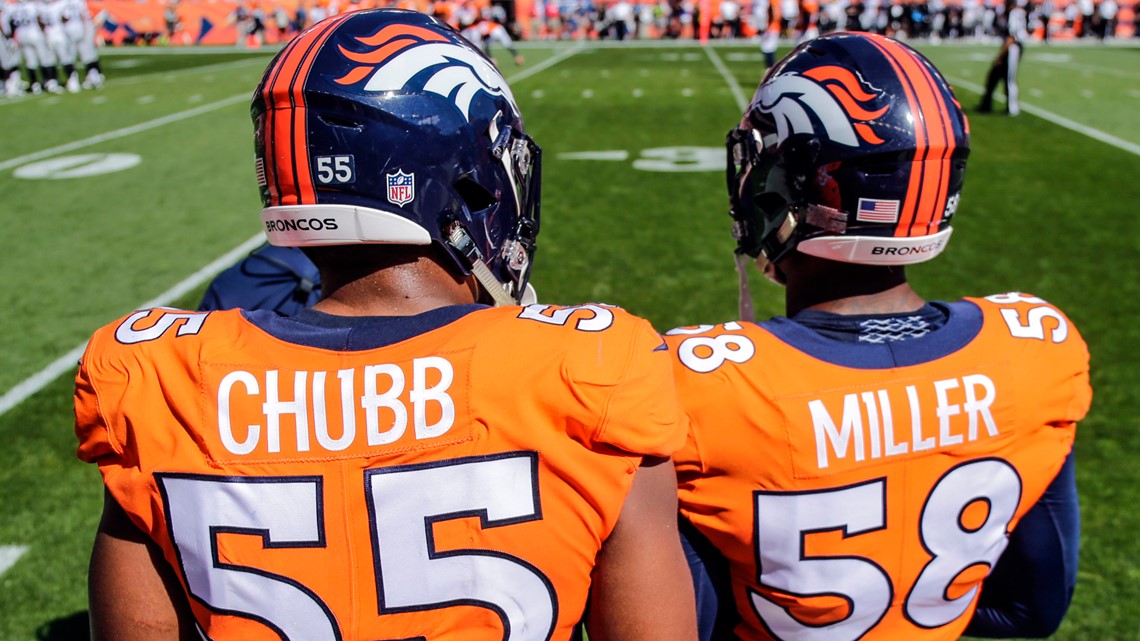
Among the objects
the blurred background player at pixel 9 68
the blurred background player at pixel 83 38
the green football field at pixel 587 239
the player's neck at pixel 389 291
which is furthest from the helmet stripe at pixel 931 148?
the blurred background player at pixel 83 38

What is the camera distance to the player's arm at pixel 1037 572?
181 centimetres

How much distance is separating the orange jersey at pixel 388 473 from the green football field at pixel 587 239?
87.1 inches

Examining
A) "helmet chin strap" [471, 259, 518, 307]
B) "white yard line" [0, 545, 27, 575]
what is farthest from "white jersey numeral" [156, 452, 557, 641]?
"white yard line" [0, 545, 27, 575]

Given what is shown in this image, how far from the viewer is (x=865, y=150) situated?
6.08 feet

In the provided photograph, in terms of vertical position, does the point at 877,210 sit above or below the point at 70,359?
above

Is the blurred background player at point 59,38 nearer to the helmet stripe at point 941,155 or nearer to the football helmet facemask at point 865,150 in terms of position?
the football helmet facemask at point 865,150

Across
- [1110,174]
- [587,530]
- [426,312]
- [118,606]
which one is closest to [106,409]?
[118,606]

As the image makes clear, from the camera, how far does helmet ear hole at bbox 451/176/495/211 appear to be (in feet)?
5.45

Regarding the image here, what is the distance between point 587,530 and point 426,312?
1.35 feet

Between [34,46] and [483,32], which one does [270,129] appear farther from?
[483,32]

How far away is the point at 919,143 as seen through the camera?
1842 millimetres

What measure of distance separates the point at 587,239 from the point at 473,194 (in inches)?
227

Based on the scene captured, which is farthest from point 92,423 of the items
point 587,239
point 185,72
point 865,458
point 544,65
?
point 185,72

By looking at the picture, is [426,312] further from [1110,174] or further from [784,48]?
[784,48]
